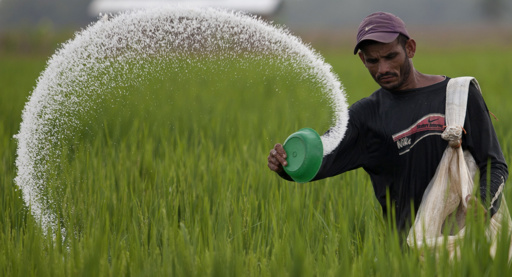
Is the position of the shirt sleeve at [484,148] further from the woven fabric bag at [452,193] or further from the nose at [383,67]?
the nose at [383,67]

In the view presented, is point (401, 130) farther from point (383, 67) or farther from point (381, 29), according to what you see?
point (381, 29)

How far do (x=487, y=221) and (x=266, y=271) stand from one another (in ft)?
2.03

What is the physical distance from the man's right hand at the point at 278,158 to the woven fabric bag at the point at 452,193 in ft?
1.37

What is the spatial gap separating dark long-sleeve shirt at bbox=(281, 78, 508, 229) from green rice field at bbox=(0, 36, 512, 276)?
14 cm

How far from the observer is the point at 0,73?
35.6 ft

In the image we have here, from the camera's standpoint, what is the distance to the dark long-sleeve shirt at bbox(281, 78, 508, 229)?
6.16 ft

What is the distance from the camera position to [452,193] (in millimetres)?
1815

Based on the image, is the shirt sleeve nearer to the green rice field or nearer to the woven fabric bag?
the woven fabric bag

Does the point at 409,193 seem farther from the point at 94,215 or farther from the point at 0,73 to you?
the point at 0,73

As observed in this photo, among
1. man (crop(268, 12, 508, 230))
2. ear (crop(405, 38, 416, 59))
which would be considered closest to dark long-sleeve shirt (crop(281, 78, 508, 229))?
man (crop(268, 12, 508, 230))

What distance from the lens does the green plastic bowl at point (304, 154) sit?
1836 millimetres

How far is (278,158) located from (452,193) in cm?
51

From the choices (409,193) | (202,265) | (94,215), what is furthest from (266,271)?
(94,215)

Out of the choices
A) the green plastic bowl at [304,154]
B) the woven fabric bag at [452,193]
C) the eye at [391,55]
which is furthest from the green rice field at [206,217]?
the eye at [391,55]
